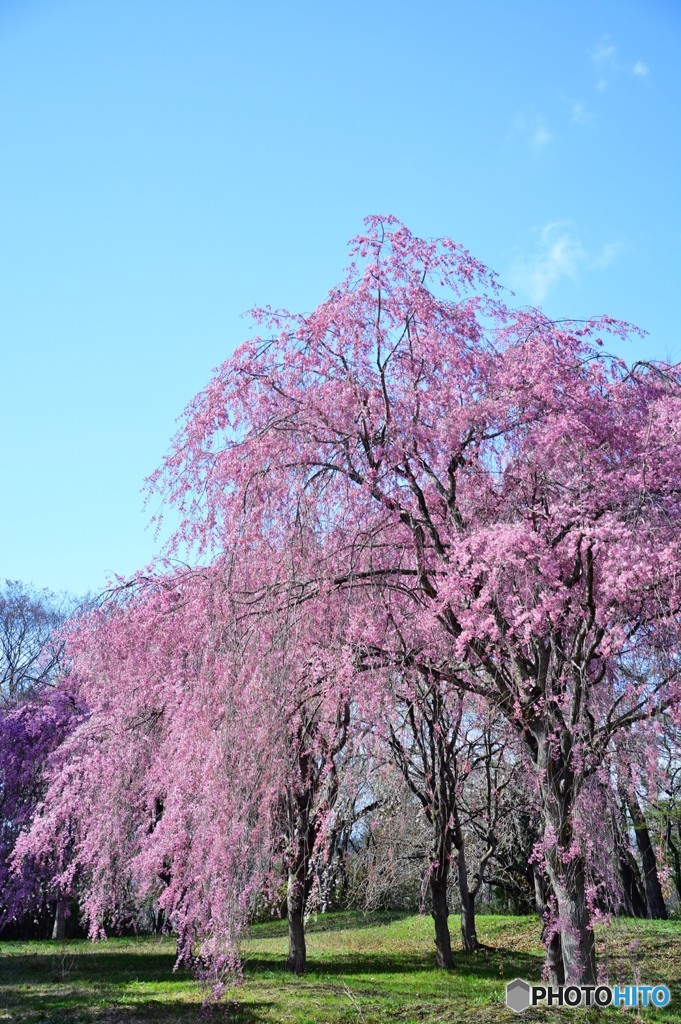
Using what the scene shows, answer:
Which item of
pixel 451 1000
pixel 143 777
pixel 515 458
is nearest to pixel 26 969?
pixel 143 777

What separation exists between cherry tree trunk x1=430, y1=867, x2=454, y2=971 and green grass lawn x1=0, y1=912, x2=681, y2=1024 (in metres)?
0.25

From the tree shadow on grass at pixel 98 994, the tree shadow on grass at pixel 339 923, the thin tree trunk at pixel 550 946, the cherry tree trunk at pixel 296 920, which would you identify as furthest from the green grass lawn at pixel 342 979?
the tree shadow on grass at pixel 339 923

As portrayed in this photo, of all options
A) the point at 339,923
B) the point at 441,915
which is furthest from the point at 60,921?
the point at 441,915

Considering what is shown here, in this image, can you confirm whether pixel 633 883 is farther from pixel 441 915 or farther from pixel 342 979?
pixel 342 979

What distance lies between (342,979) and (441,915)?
64.1 inches

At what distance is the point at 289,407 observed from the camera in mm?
6621

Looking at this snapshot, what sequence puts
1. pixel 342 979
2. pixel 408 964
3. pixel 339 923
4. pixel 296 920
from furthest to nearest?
pixel 339 923 → pixel 408 964 → pixel 296 920 → pixel 342 979

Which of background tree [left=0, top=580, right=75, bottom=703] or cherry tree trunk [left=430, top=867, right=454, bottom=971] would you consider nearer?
cherry tree trunk [left=430, top=867, right=454, bottom=971]

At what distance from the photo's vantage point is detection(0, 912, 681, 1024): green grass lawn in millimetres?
7344

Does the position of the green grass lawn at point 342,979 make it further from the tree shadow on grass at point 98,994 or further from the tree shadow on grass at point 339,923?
the tree shadow on grass at point 339,923

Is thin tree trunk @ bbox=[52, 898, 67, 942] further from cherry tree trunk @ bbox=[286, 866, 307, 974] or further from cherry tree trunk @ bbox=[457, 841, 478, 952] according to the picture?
cherry tree trunk @ bbox=[457, 841, 478, 952]

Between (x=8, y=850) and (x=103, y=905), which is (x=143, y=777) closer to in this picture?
(x=103, y=905)

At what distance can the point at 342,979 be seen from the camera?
9.81 m

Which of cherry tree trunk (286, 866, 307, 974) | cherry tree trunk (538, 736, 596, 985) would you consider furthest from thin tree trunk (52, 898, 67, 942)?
cherry tree trunk (538, 736, 596, 985)
